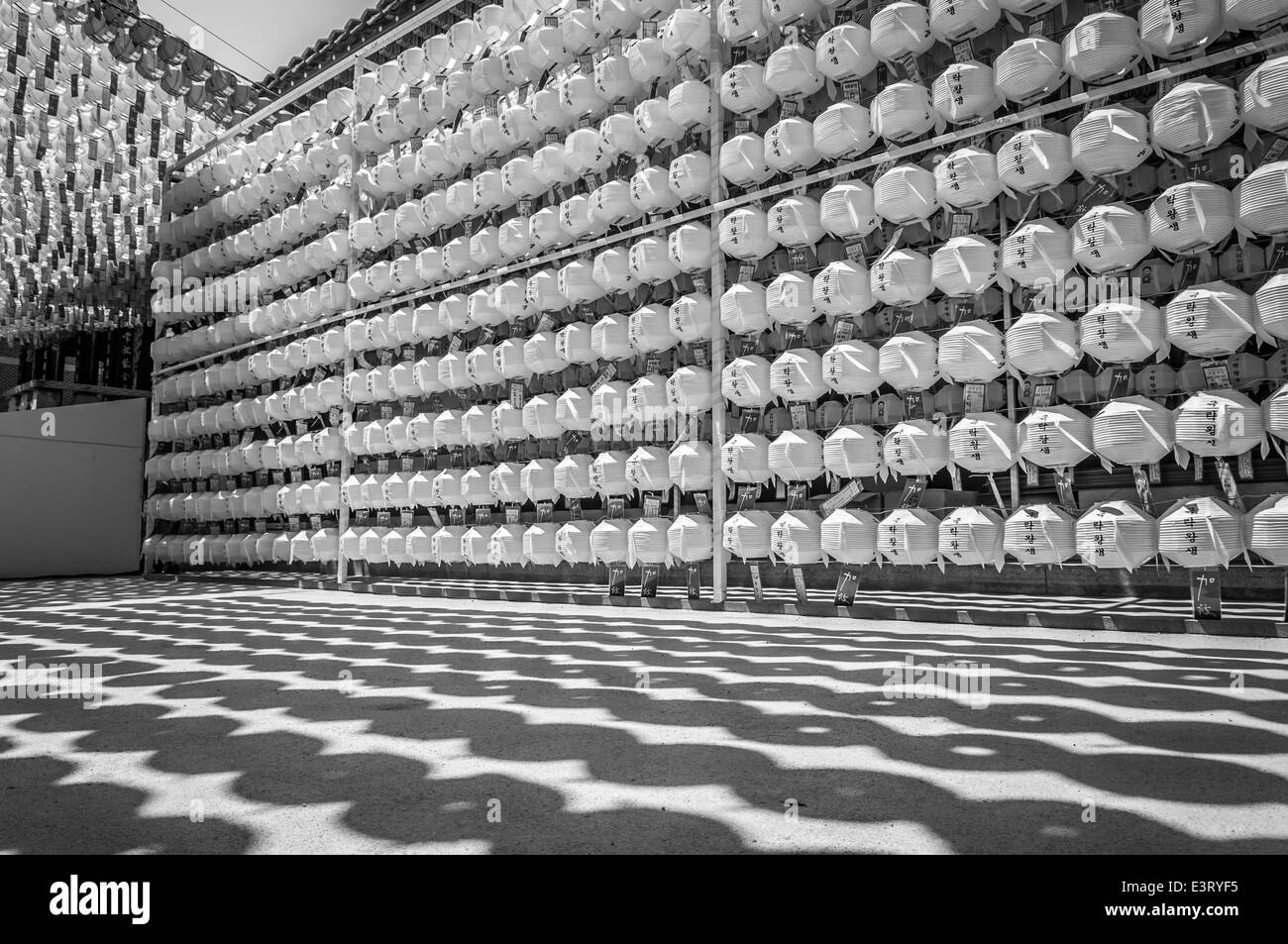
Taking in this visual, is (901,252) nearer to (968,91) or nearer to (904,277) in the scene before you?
(904,277)

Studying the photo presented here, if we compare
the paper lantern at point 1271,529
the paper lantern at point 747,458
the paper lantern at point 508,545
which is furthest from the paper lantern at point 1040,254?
the paper lantern at point 508,545

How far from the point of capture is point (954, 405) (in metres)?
4.33

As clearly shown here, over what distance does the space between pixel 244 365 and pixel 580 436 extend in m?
4.34

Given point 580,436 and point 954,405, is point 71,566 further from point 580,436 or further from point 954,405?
point 954,405

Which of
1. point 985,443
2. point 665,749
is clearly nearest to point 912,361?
point 985,443

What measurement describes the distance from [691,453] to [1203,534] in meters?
2.50

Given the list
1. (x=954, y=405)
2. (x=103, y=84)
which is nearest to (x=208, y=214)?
(x=103, y=84)

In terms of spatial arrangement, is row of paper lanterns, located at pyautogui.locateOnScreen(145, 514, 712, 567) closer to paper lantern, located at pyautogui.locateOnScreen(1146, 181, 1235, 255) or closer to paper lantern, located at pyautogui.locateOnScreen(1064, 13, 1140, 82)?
paper lantern, located at pyautogui.locateOnScreen(1146, 181, 1235, 255)

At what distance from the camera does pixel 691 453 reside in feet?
15.9

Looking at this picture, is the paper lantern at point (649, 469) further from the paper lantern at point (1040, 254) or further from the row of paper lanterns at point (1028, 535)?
the paper lantern at point (1040, 254)

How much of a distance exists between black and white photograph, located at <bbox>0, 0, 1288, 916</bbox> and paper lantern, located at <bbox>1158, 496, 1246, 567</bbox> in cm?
2

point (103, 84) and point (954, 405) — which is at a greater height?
point (103, 84)

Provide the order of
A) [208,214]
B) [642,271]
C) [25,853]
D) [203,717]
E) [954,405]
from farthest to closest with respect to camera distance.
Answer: [208,214]
[642,271]
[954,405]
[203,717]
[25,853]

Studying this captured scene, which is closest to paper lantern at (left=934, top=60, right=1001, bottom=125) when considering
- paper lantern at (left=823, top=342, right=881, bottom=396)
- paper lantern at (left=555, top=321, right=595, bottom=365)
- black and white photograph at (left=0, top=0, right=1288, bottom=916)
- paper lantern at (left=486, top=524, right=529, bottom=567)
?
black and white photograph at (left=0, top=0, right=1288, bottom=916)
